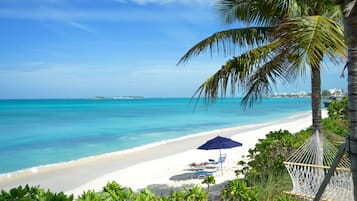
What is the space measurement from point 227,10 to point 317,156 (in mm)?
2820

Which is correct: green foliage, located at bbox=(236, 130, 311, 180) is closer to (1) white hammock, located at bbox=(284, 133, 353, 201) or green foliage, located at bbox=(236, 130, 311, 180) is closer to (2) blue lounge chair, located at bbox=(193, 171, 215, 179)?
(1) white hammock, located at bbox=(284, 133, 353, 201)

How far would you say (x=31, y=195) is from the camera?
205 centimetres

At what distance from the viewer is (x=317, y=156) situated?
15.3 feet

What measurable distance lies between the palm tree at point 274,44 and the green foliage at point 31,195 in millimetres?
2509

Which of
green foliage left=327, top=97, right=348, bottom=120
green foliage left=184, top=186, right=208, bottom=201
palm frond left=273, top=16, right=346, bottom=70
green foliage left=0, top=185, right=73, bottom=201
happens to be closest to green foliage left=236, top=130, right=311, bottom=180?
palm frond left=273, top=16, right=346, bottom=70

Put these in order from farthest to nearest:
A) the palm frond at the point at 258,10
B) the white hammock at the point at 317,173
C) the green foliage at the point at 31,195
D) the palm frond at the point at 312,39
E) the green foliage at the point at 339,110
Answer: the green foliage at the point at 339,110 → the palm frond at the point at 258,10 → the white hammock at the point at 317,173 → the palm frond at the point at 312,39 → the green foliage at the point at 31,195

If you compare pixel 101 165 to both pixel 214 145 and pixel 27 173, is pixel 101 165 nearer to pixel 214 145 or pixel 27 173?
pixel 27 173

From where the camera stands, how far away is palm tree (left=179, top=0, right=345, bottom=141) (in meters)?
3.35

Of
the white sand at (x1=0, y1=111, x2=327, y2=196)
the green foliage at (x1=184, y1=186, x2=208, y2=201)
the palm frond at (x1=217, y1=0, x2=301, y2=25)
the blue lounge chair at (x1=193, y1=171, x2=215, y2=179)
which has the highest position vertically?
the palm frond at (x1=217, y1=0, x2=301, y2=25)

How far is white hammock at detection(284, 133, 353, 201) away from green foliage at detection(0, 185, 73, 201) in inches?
112

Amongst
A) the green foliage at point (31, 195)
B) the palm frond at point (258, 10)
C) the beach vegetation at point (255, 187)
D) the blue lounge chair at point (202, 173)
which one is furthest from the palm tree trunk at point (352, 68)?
the blue lounge chair at point (202, 173)

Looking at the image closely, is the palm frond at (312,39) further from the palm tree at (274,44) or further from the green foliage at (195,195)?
the green foliage at (195,195)

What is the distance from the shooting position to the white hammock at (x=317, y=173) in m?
3.65

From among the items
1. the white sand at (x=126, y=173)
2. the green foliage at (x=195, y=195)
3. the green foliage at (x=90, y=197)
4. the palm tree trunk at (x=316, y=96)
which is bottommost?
the white sand at (x=126, y=173)
